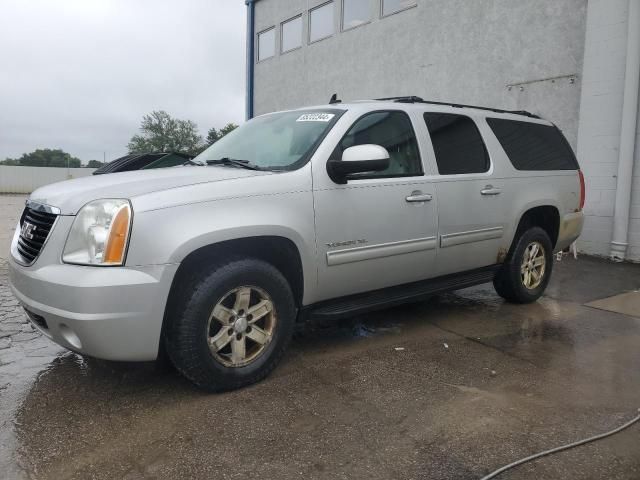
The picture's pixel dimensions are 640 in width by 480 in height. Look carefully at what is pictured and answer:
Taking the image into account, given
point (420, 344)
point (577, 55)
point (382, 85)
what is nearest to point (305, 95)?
point (382, 85)

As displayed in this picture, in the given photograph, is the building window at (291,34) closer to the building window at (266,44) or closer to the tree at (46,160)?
the building window at (266,44)

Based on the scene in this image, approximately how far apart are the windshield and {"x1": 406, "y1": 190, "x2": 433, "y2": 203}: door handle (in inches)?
Result: 31.3

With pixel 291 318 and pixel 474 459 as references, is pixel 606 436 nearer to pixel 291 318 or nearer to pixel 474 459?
pixel 474 459

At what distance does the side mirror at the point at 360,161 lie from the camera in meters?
3.41

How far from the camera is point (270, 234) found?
3.21 m

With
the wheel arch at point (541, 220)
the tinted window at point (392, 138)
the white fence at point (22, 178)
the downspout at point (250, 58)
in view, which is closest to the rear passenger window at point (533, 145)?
the wheel arch at point (541, 220)

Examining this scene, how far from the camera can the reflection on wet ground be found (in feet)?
8.09

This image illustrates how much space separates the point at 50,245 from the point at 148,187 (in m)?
0.60

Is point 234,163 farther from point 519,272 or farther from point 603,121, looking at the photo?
point 603,121

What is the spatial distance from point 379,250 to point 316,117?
3.53ft

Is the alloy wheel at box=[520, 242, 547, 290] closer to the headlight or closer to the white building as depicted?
the white building

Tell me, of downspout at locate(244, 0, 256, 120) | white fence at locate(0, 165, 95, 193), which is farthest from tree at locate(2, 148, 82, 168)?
downspout at locate(244, 0, 256, 120)

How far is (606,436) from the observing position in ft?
9.00

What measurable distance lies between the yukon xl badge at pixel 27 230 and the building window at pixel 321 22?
12490 millimetres
